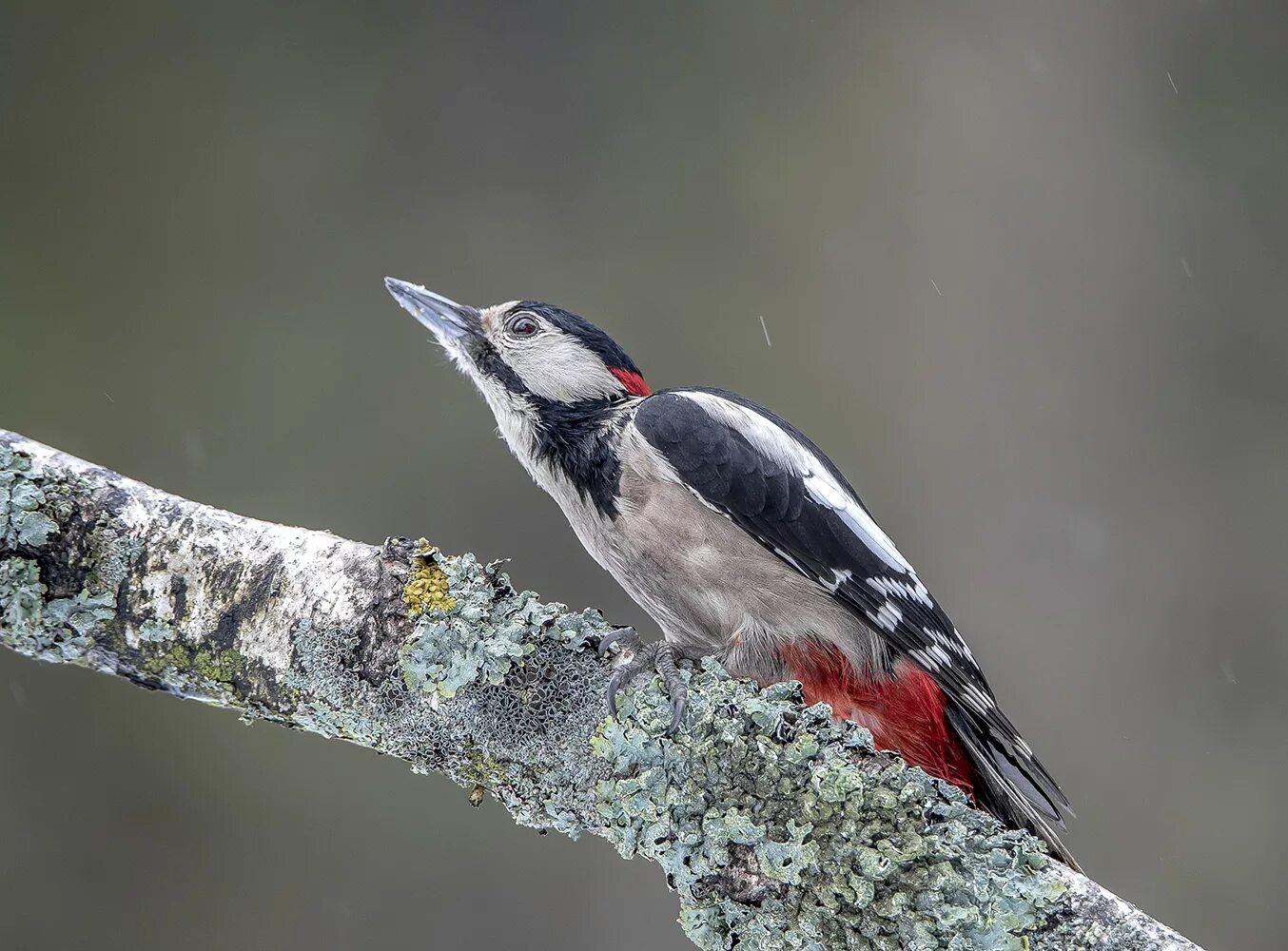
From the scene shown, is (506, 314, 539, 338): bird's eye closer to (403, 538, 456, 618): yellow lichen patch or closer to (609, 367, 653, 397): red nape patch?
(609, 367, 653, 397): red nape patch

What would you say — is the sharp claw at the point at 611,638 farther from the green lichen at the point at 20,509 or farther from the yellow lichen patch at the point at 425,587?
the green lichen at the point at 20,509

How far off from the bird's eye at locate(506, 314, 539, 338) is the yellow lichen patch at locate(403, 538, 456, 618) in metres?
0.48

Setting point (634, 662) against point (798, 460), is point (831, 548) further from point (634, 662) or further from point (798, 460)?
point (634, 662)

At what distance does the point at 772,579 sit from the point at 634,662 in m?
0.29

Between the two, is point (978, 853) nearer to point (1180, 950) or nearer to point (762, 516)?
point (1180, 950)

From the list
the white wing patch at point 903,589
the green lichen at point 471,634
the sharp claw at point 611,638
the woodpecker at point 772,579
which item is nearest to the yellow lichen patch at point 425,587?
the green lichen at point 471,634

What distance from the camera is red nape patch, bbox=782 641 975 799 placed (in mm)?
1339

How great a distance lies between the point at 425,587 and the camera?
1.15 metres

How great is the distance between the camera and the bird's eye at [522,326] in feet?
5.10

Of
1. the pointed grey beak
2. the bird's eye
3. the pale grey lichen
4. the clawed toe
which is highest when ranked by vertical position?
the bird's eye

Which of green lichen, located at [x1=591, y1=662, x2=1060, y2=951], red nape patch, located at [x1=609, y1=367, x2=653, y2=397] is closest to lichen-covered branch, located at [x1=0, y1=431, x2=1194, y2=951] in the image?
green lichen, located at [x1=591, y1=662, x2=1060, y2=951]

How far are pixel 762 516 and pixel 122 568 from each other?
2.50 ft

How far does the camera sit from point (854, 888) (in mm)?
933

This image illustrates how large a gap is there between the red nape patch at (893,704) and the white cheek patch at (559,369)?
0.45m
